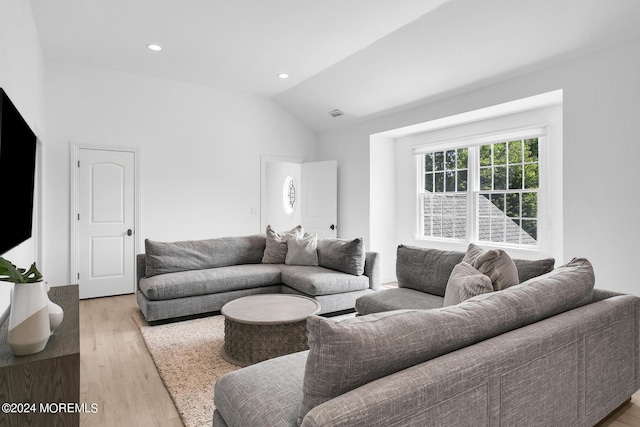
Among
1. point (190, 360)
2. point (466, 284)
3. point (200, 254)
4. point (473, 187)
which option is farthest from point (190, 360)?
point (473, 187)

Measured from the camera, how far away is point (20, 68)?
2.75 metres

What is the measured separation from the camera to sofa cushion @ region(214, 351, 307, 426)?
1.29 metres

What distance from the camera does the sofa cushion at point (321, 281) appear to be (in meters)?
3.73

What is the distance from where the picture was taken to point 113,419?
2.07m

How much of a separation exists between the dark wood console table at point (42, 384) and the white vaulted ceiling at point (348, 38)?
293 centimetres

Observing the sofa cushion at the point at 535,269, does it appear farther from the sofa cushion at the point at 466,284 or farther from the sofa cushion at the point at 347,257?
the sofa cushion at the point at 347,257

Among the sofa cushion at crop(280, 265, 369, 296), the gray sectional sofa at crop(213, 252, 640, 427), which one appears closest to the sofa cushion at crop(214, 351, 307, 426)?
the gray sectional sofa at crop(213, 252, 640, 427)

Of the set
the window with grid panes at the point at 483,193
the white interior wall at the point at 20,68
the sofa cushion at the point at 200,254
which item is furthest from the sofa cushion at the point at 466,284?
the sofa cushion at the point at 200,254

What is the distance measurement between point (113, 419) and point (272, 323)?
1056mm

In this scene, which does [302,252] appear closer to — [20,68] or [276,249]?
[276,249]

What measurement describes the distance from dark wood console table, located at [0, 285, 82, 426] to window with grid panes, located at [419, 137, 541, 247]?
4316mm

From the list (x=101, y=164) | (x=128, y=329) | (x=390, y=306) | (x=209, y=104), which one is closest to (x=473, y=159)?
(x=390, y=306)

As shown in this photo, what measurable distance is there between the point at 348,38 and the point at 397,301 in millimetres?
2702

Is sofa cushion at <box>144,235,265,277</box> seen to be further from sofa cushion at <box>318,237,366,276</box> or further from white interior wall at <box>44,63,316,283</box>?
white interior wall at <box>44,63,316,283</box>
